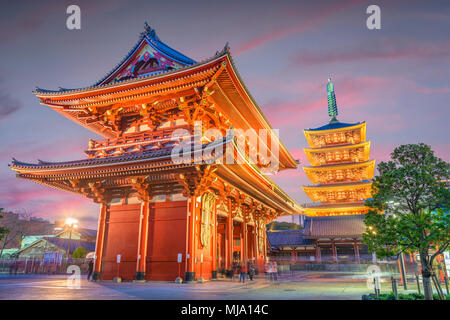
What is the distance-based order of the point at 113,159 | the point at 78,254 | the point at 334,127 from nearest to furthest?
the point at 113,159
the point at 78,254
the point at 334,127

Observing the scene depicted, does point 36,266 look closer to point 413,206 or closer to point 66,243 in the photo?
point 66,243

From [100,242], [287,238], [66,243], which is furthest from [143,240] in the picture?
[66,243]

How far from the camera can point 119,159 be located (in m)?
16.1

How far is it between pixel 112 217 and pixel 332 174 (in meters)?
37.7

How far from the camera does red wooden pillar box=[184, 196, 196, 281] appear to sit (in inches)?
614

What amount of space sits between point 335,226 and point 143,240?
32795mm

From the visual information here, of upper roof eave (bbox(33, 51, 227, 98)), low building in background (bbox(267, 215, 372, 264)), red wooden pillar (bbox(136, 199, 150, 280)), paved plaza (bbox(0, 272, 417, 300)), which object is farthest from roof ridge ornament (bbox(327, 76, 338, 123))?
paved plaza (bbox(0, 272, 417, 300))

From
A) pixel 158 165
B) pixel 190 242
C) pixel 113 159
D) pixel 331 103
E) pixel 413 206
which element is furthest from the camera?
pixel 331 103

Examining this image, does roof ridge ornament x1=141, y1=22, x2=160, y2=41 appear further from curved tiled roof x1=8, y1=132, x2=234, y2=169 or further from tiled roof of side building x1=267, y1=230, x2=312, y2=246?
tiled roof of side building x1=267, y1=230, x2=312, y2=246

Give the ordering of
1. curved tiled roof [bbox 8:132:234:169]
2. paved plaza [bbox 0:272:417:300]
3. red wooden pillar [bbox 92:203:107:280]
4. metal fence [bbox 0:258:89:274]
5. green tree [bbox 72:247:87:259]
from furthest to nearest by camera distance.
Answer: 1. green tree [bbox 72:247:87:259]
2. metal fence [bbox 0:258:89:274]
3. red wooden pillar [bbox 92:203:107:280]
4. curved tiled roof [bbox 8:132:234:169]
5. paved plaza [bbox 0:272:417:300]

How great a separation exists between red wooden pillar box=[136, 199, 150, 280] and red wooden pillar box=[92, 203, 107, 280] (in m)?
3.00

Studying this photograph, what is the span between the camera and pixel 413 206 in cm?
982

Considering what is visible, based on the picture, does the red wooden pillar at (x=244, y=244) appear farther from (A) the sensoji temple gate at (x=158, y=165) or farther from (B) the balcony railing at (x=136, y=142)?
(B) the balcony railing at (x=136, y=142)
